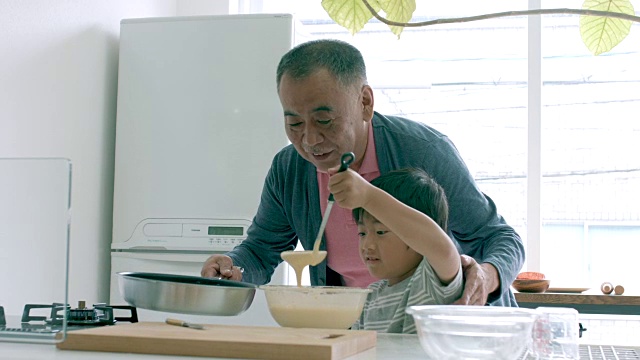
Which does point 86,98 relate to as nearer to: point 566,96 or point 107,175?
point 107,175

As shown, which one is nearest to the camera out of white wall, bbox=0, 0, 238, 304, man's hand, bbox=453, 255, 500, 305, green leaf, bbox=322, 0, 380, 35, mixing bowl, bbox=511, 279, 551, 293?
green leaf, bbox=322, 0, 380, 35

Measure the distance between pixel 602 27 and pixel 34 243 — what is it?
0.93 metres

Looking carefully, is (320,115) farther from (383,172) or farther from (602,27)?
(602,27)

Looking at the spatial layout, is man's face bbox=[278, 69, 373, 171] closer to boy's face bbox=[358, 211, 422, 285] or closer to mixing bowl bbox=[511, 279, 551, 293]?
boy's face bbox=[358, 211, 422, 285]

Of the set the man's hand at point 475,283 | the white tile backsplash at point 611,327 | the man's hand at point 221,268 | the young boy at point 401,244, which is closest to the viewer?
the young boy at point 401,244

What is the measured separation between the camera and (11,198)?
1.39 meters

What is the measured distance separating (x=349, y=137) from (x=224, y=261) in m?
0.42

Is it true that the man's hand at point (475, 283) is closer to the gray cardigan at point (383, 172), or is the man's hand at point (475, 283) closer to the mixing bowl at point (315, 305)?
the gray cardigan at point (383, 172)

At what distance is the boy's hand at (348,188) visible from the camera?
5.05ft

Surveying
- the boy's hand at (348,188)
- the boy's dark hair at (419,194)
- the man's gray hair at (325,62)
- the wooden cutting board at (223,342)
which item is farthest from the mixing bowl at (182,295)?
the man's gray hair at (325,62)

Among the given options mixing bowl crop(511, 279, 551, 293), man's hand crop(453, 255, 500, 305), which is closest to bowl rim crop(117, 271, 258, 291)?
man's hand crop(453, 255, 500, 305)

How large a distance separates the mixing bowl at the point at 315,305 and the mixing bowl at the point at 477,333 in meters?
0.47

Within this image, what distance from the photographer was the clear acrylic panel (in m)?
1.26

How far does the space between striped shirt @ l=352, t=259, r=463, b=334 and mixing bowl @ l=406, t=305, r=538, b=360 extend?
2.26 ft
